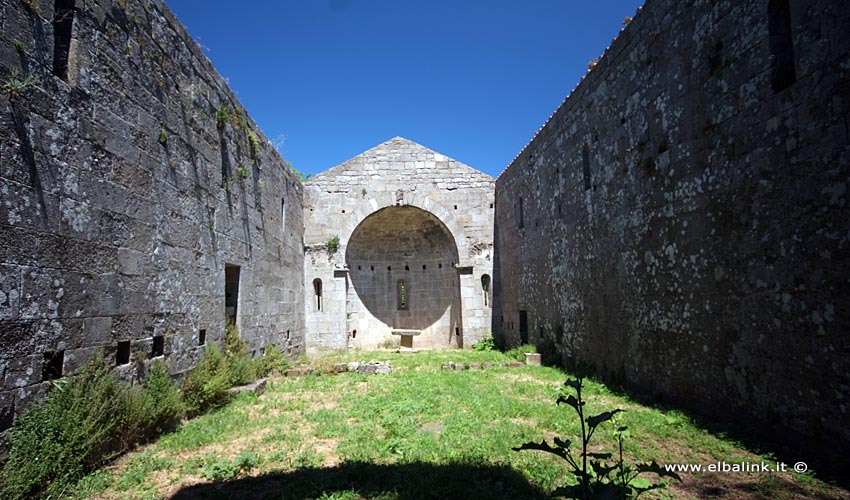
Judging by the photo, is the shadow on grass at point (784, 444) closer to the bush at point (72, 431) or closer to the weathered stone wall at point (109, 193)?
the bush at point (72, 431)

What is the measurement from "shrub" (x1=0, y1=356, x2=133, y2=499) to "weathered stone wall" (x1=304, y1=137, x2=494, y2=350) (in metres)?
10.2

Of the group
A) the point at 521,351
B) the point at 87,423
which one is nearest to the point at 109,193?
the point at 87,423

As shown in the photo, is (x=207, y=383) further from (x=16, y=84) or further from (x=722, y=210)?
(x=722, y=210)

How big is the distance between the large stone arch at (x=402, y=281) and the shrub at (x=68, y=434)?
39.1 ft

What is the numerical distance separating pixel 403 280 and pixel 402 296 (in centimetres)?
64

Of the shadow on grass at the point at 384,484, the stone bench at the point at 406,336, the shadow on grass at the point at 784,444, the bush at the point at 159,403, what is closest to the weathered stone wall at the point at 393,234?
the stone bench at the point at 406,336

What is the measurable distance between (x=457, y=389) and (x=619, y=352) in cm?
285

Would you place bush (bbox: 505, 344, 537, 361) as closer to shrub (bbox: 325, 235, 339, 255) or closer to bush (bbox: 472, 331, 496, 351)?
bush (bbox: 472, 331, 496, 351)

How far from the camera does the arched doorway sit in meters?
17.3

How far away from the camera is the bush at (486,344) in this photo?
50.6ft

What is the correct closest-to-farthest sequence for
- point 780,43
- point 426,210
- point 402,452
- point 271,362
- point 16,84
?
point 16,84
point 780,43
point 402,452
point 271,362
point 426,210

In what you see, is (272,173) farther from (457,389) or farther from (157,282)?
(457,389)

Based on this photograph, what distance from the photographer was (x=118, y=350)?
5242mm

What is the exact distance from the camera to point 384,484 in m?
4.05
